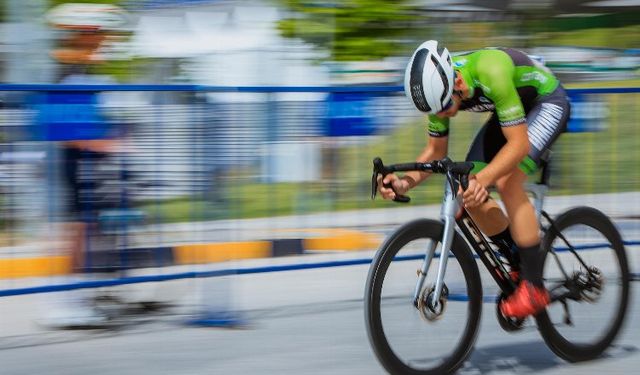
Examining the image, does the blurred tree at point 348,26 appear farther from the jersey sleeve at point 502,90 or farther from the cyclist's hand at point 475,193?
the cyclist's hand at point 475,193

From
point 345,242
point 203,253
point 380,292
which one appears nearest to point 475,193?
point 380,292

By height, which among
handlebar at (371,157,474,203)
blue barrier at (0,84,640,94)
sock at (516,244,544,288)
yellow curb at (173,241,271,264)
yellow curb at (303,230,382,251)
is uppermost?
blue barrier at (0,84,640,94)

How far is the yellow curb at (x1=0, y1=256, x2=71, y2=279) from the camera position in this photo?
258 inches

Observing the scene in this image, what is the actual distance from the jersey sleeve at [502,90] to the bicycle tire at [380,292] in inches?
21.9

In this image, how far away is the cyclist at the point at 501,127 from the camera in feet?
16.4

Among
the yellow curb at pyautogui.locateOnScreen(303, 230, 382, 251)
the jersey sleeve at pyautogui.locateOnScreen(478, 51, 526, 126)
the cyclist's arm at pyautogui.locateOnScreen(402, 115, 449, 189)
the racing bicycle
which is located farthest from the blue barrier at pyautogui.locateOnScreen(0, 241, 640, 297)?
the jersey sleeve at pyautogui.locateOnScreen(478, 51, 526, 126)

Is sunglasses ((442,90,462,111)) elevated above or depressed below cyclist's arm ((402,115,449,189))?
above

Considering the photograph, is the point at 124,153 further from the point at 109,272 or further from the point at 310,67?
the point at 310,67

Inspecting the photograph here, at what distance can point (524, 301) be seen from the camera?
17.5ft

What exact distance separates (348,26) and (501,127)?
859 cm

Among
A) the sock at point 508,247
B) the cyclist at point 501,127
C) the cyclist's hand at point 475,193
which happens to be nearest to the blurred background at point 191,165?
the cyclist at point 501,127

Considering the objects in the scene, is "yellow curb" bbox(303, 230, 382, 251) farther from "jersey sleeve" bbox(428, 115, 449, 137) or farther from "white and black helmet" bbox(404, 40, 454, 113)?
"white and black helmet" bbox(404, 40, 454, 113)

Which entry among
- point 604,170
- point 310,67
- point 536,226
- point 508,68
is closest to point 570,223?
point 536,226

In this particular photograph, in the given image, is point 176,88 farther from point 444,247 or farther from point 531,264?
point 531,264
